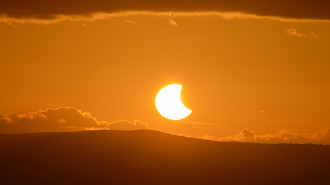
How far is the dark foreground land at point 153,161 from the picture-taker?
152000 millimetres

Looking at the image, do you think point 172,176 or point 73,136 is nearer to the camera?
point 172,176

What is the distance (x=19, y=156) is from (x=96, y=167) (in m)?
19.4

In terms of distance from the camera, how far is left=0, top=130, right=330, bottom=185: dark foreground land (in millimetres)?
152000

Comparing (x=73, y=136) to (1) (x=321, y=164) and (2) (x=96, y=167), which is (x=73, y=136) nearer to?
(2) (x=96, y=167)

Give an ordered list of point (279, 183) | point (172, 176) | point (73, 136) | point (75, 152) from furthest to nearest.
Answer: point (73, 136), point (75, 152), point (172, 176), point (279, 183)

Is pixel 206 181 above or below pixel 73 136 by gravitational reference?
below

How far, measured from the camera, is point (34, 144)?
564 ft

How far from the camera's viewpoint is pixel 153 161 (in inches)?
6585

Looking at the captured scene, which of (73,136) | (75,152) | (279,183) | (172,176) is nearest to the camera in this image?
(279,183)

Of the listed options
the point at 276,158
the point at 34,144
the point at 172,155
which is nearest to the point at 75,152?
the point at 34,144

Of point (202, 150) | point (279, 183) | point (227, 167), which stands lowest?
point (279, 183)

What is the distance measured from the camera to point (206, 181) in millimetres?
152750

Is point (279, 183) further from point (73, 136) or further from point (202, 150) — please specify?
point (73, 136)

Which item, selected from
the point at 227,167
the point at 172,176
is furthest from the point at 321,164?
the point at 172,176
